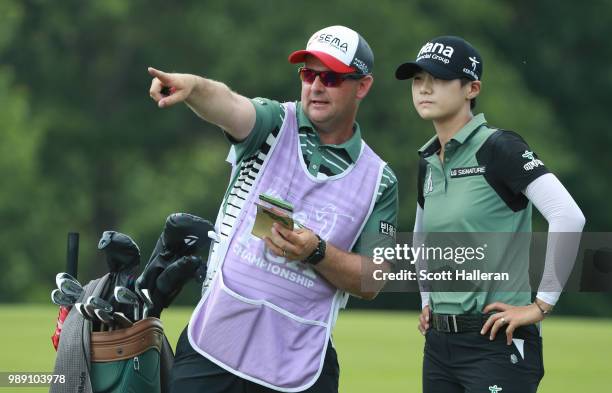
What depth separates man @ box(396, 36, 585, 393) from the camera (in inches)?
188

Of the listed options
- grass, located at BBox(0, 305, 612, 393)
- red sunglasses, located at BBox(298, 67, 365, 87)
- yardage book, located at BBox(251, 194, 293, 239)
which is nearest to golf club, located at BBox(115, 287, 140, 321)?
yardage book, located at BBox(251, 194, 293, 239)

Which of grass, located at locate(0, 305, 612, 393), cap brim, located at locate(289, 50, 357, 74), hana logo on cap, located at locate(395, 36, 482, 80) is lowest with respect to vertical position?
grass, located at locate(0, 305, 612, 393)

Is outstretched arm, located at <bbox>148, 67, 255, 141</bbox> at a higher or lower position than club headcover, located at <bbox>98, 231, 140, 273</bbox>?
higher

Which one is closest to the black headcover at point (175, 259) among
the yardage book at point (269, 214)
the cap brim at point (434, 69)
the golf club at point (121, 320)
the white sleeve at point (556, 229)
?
the golf club at point (121, 320)

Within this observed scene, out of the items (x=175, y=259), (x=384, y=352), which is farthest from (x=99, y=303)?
(x=384, y=352)

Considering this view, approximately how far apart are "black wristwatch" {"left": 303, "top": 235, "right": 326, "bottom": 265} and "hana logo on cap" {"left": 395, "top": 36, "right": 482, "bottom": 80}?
2.77 feet

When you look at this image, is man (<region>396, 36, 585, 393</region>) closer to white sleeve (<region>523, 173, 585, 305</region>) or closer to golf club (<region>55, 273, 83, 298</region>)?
white sleeve (<region>523, 173, 585, 305</region>)

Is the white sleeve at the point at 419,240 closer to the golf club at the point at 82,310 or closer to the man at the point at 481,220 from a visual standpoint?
the man at the point at 481,220

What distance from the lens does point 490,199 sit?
486cm

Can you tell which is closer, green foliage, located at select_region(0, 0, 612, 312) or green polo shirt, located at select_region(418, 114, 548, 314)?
green polo shirt, located at select_region(418, 114, 548, 314)

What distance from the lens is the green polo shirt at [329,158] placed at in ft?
15.8

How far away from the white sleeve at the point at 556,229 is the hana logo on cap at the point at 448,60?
57cm

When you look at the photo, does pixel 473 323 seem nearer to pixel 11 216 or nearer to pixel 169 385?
pixel 169 385

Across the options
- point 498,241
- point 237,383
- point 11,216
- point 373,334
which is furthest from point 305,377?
point 11,216
